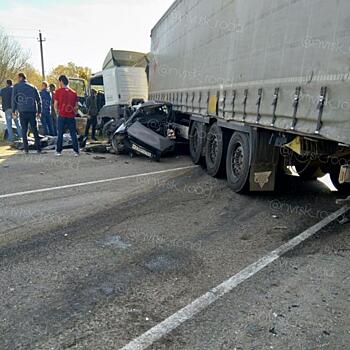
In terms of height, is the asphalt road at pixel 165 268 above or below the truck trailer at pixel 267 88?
below

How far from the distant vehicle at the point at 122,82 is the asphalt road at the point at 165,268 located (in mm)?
8228

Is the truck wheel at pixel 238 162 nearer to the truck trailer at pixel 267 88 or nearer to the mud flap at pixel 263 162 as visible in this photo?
the truck trailer at pixel 267 88

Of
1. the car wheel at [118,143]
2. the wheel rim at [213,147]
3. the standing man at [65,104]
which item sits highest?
the standing man at [65,104]

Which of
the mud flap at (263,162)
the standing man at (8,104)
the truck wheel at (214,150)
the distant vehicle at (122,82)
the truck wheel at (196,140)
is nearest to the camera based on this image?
the mud flap at (263,162)

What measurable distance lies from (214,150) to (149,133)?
8.04 feet

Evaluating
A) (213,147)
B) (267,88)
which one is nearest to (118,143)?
(213,147)

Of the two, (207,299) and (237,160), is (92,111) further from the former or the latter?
(207,299)

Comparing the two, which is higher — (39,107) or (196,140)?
(39,107)

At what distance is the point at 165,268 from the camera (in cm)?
374

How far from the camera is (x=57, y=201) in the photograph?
19.2 ft

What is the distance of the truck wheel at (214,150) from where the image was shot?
739 cm

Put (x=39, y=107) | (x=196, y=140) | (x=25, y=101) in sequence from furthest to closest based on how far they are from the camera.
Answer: (x=39, y=107), (x=25, y=101), (x=196, y=140)

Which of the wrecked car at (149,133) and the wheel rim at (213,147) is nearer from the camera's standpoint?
the wheel rim at (213,147)

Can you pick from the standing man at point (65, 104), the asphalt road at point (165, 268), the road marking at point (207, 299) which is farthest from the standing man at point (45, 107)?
the road marking at point (207, 299)
